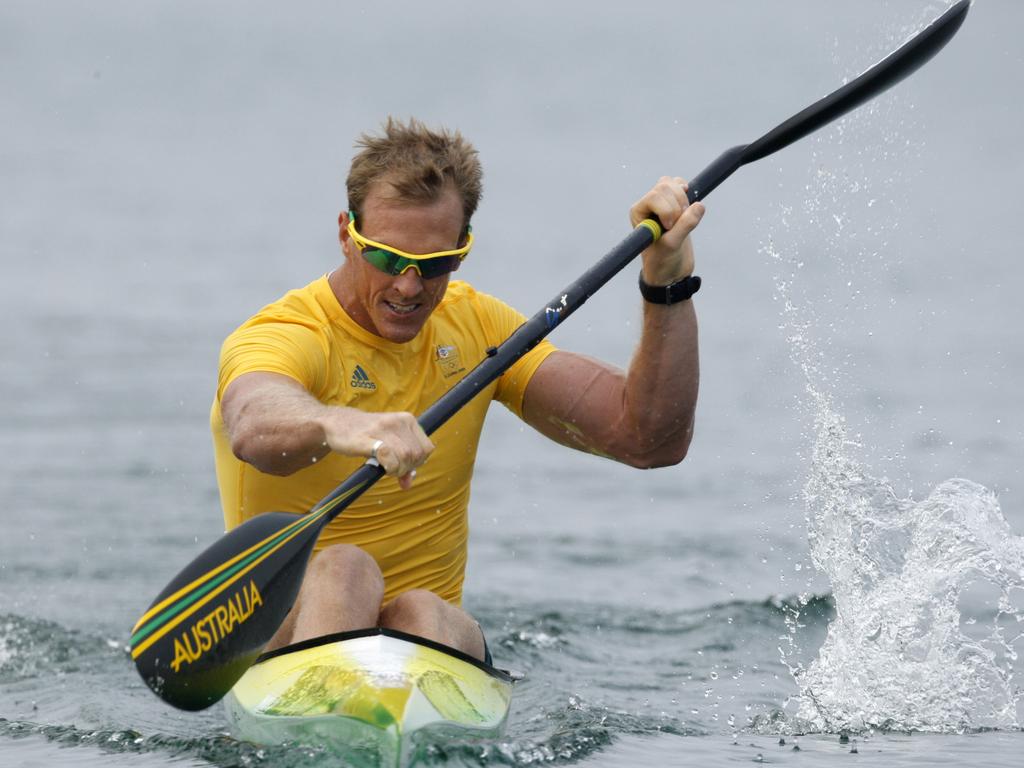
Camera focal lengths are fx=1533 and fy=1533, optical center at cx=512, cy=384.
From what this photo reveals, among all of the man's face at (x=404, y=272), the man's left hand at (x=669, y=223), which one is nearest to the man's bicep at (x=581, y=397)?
the man's left hand at (x=669, y=223)

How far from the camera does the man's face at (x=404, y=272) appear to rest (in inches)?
187

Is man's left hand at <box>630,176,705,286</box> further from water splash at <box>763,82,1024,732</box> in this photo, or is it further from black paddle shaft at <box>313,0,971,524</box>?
water splash at <box>763,82,1024,732</box>

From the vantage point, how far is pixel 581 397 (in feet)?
17.5

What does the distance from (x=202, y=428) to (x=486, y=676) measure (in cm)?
820

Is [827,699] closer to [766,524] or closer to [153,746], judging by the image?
[153,746]

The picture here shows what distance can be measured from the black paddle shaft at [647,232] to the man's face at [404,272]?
278mm

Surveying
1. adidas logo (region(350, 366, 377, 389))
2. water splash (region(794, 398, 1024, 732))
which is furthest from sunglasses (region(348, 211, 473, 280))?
water splash (region(794, 398, 1024, 732))

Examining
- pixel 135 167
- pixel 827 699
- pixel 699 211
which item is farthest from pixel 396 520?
pixel 135 167

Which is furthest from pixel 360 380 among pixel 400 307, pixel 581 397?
pixel 581 397

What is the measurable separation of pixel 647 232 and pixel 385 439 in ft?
4.20

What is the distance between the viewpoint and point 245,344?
473cm

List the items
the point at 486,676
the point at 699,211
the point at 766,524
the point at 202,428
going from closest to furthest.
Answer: the point at 486,676, the point at 699,211, the point at 766,524, the point at 202,428

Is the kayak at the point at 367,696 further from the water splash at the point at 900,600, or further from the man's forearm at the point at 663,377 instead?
the water splash at the point at 900,600

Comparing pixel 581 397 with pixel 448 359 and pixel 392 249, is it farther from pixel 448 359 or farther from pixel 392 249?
pixel 392 249
